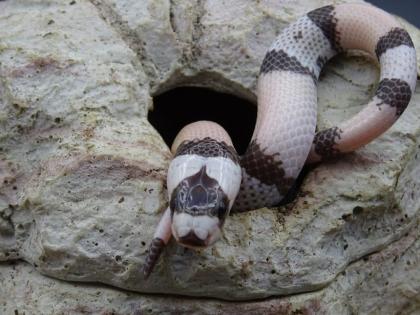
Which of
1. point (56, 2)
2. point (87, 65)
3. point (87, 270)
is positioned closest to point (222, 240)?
point (87, 270)

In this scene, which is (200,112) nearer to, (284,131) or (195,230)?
(284,131)

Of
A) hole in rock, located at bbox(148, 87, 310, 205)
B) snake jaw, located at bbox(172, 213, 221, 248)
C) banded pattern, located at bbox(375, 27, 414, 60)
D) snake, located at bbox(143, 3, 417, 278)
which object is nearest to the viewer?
snake jaw, located at bbox(172, 213, 221, 248)

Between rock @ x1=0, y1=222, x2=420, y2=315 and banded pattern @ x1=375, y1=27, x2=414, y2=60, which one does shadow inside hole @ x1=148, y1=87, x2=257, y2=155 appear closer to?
banded pattern @ x1=375, y1=27, x2=414, y2=60

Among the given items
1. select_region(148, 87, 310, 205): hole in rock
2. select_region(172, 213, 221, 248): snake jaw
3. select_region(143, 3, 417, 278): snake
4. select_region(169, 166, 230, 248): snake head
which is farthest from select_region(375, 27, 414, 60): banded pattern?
select_region(172, 213, 221, 248): snake jaw

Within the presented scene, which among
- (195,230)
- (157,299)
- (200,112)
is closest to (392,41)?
(200,112)

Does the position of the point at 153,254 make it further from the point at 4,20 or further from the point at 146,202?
the point at 4,20
